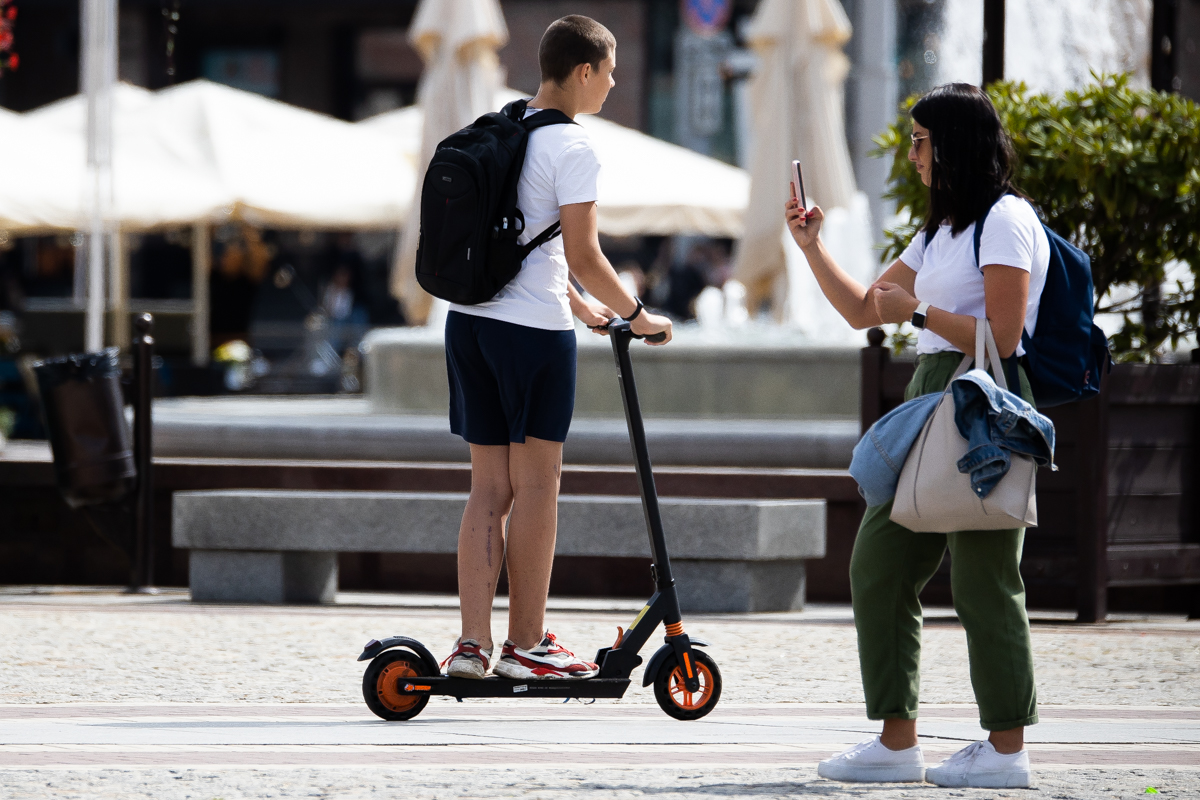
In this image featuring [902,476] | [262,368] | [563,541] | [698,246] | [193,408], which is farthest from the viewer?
[698,246]

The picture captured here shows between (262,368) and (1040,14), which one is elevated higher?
(1040,14)

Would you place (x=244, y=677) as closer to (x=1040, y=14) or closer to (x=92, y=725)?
(x=92, y=725)

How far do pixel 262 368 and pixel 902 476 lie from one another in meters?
15.9

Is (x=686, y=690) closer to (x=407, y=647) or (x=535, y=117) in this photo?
(x=407, y=647)

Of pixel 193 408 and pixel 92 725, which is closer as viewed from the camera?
pixel 92 725

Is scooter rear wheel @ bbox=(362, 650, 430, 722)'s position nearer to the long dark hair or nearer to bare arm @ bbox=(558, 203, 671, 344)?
bare arm @ bbox=(558, 203, 671, 344)

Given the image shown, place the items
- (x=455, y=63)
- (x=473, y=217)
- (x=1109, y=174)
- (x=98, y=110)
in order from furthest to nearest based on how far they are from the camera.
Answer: (x=455, y=63) → (x=98, y=110) → (x=1109, y=174) → (x=473, y=217)

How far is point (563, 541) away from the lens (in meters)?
7.14

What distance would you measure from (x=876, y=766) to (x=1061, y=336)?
1016mm

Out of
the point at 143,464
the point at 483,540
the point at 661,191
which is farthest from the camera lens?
the point at 661,191

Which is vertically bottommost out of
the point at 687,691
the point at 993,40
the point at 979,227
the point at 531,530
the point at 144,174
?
the point at 687,691

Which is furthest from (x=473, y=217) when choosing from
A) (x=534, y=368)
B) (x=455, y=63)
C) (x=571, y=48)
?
(x=455, y=63)

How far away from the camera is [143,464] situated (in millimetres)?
7766

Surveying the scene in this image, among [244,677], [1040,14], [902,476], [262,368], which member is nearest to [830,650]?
[244,677]
